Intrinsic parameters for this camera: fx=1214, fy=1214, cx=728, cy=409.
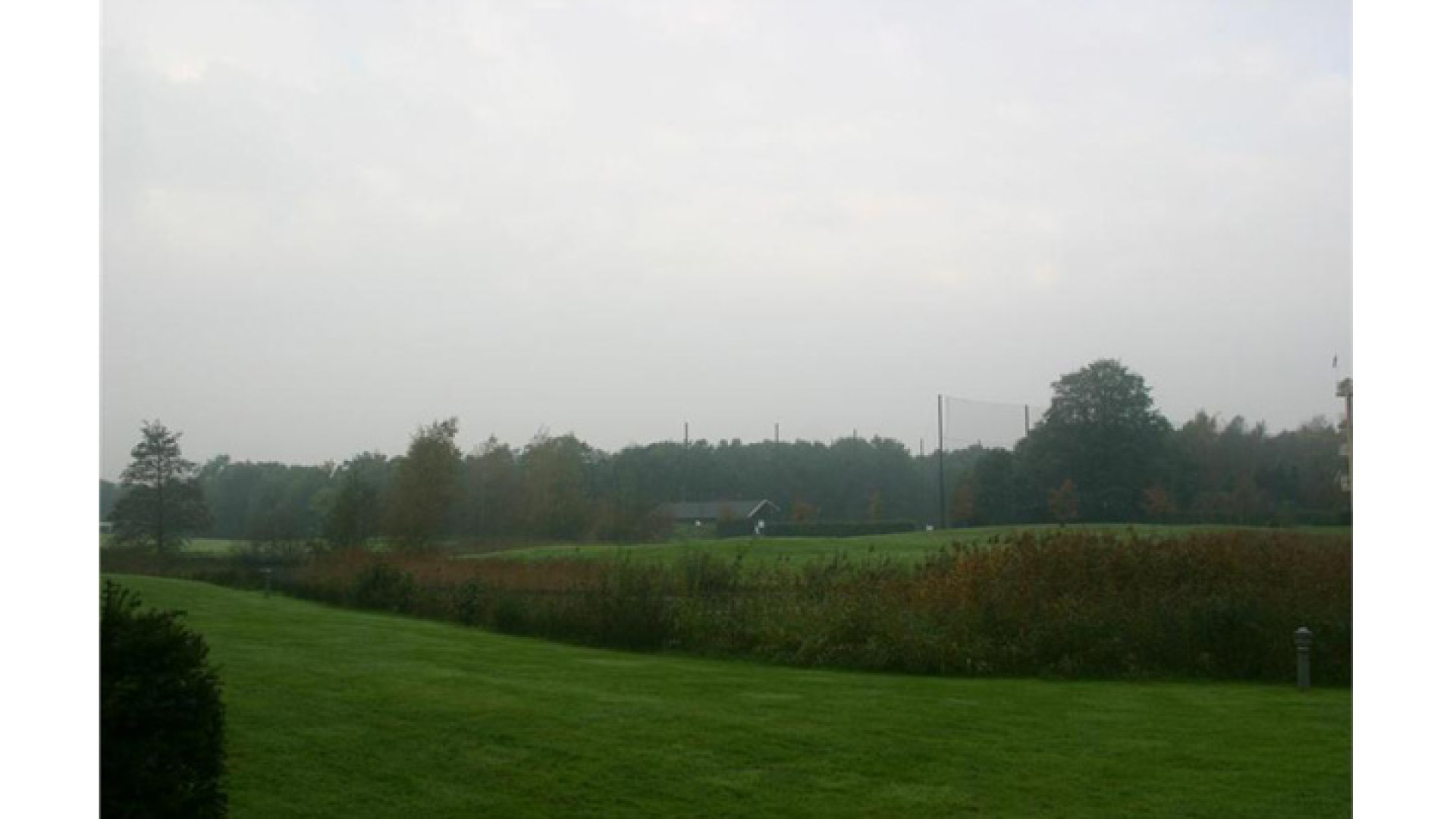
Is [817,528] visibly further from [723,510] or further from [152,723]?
[152,723]

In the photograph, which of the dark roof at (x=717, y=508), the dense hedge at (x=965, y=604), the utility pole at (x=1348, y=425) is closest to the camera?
the utility pole at (x=1348, y=425)

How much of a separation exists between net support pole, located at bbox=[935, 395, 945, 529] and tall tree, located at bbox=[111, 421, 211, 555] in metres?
4.42

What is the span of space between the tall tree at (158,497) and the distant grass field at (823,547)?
7.19 feet

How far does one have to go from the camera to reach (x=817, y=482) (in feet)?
28.4

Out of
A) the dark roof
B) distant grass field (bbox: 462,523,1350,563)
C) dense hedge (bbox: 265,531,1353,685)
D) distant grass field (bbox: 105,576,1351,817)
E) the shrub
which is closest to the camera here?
the shrub

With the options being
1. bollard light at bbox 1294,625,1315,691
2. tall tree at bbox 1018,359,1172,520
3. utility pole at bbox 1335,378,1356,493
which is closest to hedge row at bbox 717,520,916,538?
tall tree at bbox 1018,359,1172,520

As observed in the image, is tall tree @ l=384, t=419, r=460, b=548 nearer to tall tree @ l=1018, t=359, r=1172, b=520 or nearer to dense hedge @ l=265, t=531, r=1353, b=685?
dense hedge @ l=265, t=531, r=1353, b=685

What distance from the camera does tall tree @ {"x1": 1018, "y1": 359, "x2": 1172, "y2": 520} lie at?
7.76 metres

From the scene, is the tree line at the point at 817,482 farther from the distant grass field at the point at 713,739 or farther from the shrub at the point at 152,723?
the shrub at the point at 152,723

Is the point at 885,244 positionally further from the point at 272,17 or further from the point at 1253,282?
the point at 272,17

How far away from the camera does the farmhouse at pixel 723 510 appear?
351 inches

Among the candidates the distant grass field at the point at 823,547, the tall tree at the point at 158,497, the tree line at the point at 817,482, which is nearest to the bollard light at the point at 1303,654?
the tree line at the point at 817,482
